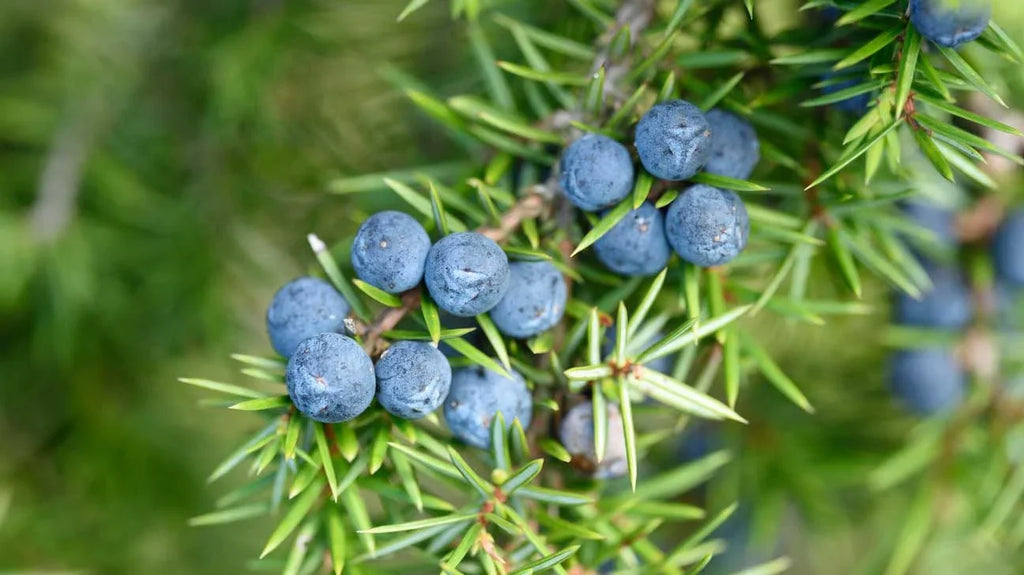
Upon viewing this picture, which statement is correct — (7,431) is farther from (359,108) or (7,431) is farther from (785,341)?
(785,341)

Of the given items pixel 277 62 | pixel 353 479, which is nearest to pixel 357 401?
pixel 353 479

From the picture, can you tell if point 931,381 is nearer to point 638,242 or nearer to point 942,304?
point 942,304

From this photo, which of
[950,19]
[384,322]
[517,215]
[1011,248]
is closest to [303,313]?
[384,322]

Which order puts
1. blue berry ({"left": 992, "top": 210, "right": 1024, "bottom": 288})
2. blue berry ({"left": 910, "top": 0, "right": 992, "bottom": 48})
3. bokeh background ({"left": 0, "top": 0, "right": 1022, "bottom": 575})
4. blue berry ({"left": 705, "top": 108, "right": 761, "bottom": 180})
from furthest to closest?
bokeh background ({"left": 0, "top": 0, "right": 1022, "bottom": 575}) < blue berry ({"left": 992, "top": 210, "right": 1024, "bottom": 288}) < blue berry ({"left": 705, "top": 108, "right": 761, "bottom": 180}) < blue berry ({"left": 910, "top": 0, "right": 992, "bottom": 48})

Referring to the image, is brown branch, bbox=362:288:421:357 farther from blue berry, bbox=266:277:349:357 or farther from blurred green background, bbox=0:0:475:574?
blurred green background, bbox=0:0:475:574

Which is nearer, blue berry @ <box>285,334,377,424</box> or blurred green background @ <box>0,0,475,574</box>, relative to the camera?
blue berry @ <box>285,334,377,424</box>

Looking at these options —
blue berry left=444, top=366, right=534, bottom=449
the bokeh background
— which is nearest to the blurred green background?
the bokeh background
